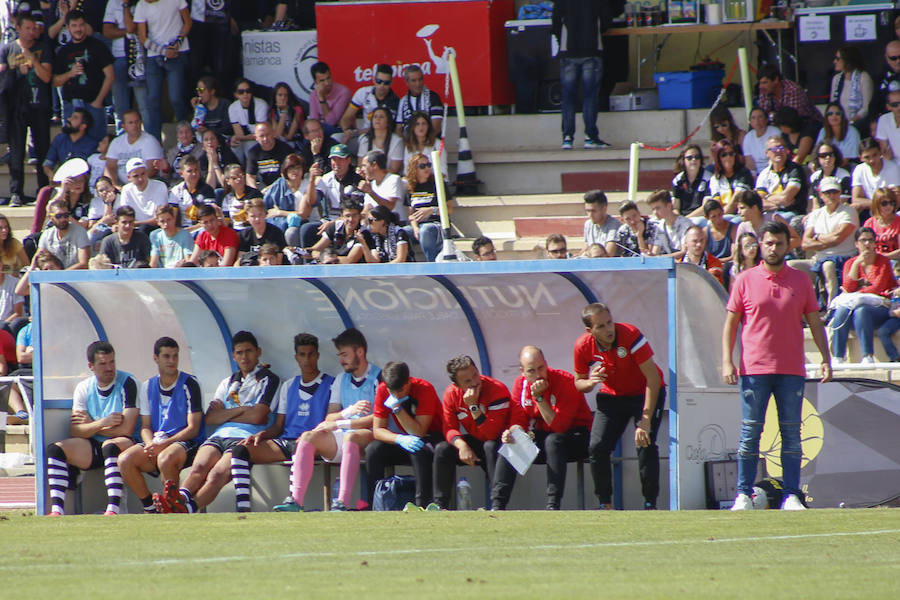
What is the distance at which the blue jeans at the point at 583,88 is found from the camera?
49.9 feet

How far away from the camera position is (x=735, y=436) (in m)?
9.08

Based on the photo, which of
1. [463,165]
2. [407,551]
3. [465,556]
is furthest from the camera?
[463,165]

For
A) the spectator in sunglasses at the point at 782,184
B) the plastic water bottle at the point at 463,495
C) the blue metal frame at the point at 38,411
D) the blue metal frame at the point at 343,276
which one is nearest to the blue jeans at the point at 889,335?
the spectator in sunglasses at the point at 782,184

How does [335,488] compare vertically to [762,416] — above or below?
below

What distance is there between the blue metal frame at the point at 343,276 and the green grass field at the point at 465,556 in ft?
3.90

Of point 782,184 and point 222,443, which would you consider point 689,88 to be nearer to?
point 782,184

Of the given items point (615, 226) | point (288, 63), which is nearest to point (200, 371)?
point (615, 226)

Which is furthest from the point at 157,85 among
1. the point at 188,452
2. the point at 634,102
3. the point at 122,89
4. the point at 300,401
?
the point at 188,452

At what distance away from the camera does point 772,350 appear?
8.48 meters

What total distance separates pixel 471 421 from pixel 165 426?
2411 mm

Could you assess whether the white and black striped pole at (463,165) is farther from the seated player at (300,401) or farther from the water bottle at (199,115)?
the seated player at (300,401)

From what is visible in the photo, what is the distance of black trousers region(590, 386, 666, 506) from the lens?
9031 mm

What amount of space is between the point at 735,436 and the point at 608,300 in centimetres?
143

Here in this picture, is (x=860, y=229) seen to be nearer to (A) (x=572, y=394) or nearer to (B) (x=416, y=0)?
(A) (x=572, y=394)
